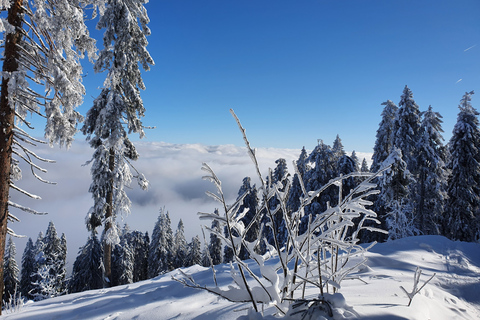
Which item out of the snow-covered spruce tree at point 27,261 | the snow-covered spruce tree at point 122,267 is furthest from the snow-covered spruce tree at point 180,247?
the snow-covered spruce tree at point 27,261

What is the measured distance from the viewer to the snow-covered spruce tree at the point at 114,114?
389 inches

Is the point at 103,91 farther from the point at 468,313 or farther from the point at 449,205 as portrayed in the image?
the point at 449,205

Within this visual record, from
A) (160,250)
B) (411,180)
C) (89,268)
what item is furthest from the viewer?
(160,250)

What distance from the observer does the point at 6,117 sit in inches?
198

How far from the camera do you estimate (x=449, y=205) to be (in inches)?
728

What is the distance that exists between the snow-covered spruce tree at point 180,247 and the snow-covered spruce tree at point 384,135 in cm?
3330

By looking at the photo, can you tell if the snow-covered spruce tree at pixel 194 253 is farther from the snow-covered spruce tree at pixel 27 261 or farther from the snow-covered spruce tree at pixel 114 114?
the snow-covered spruce tree at pixel 114 114

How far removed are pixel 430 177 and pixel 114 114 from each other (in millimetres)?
22529

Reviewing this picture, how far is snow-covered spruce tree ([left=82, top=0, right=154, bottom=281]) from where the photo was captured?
988 cm

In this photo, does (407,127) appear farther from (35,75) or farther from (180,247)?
(180,247)

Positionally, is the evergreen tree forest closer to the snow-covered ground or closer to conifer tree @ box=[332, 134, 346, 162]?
conifer tree @ box=[332, 134, 346, 162]

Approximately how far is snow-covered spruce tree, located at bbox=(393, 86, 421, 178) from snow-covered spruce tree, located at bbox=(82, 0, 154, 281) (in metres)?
18.6

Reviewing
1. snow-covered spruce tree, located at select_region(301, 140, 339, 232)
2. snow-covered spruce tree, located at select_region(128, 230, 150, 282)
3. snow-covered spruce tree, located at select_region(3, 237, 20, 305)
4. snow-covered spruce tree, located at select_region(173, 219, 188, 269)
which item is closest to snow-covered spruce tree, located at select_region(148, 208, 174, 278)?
snow-covered spruce tree, located at select_region(128, 230, 150, 282)

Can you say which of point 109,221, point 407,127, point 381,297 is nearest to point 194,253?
point 109,221
